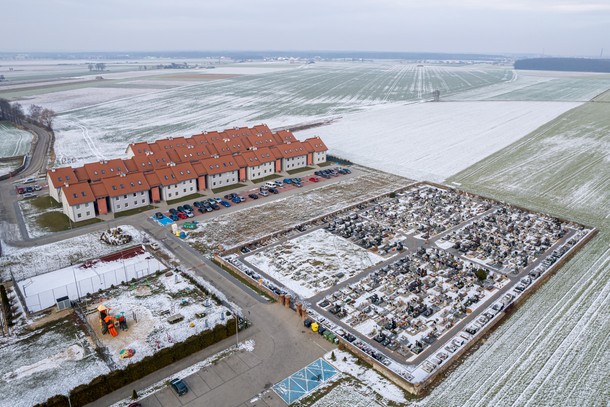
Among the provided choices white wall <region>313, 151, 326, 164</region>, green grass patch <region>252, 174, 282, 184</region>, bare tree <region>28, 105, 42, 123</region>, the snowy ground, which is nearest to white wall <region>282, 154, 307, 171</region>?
white wall <region>313, 151, 326, 164</region>

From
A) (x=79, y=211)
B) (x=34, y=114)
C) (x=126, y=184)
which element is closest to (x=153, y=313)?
(x=79, y=211)

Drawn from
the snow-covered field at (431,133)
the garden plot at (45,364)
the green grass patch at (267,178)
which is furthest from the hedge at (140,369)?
the snow-covered field at (431,133)

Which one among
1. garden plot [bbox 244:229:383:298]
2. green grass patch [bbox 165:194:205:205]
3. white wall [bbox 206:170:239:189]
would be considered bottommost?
garden plot [bbox 244:229:383:298]

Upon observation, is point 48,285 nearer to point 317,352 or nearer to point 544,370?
point 317,352

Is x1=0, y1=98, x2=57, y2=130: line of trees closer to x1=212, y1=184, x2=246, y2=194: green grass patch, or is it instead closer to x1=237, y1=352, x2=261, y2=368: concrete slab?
x1=212, y1=184, x2=246, y2=194: green grass patch

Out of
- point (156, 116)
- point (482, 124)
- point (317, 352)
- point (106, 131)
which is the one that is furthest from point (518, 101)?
point (317, 352)

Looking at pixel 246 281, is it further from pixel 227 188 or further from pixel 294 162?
pixel 294 162

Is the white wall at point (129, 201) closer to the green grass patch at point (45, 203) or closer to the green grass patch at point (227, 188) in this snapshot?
the green grass patch at point (45, 203)
